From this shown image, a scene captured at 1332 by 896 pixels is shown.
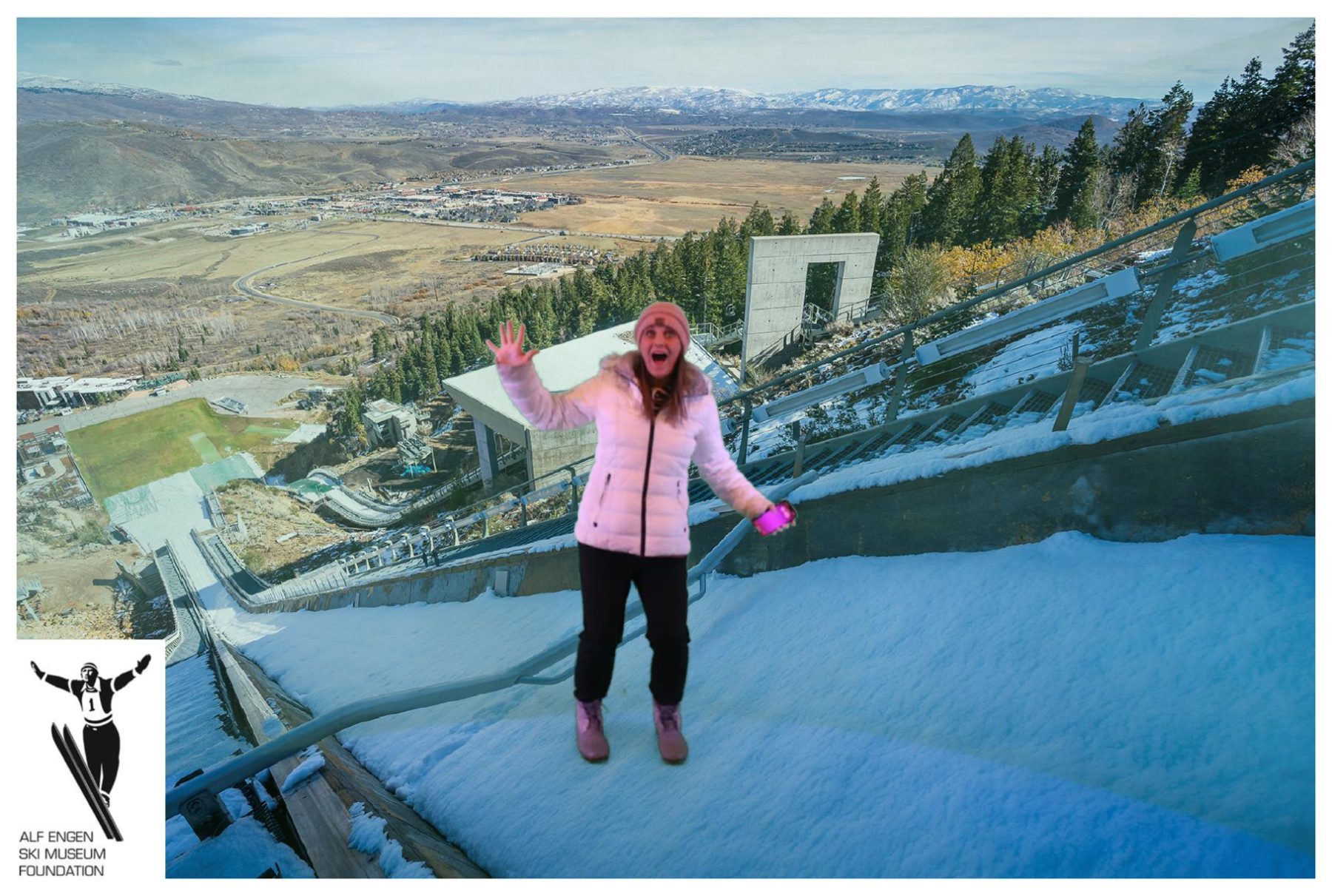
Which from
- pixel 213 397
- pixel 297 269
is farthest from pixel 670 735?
pixel 297 269

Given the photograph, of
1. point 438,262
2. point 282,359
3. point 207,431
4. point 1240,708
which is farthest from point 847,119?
point 1240,708

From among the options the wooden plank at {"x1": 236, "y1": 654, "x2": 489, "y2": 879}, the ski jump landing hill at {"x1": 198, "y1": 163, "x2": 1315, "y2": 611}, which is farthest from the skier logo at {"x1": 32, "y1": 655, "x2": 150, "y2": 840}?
the ski jump landing hill at {"x1": 198, "y1": 163, "x2": 1315, "y2": 611}

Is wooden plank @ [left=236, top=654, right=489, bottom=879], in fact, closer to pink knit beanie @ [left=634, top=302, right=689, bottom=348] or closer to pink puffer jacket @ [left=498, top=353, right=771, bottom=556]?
pink puffer jacket @ [left=498, top=353, right=771, bottom=556]

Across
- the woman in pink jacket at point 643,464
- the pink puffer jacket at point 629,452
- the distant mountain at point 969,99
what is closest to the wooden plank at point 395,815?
the woman in pink jacket at point 643,464

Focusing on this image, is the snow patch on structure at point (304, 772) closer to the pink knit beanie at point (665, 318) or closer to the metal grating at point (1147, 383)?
the pink knit beanie at point (665, 318)

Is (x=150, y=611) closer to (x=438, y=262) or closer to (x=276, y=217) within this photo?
(x=438, y=262)

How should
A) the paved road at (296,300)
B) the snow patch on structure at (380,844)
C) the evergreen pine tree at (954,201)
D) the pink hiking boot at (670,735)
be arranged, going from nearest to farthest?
the snow patch on structure at (380,844), the pink hiking boot at (670,735), the evergreen pine tree at (954,201), the paved road at (296,300)

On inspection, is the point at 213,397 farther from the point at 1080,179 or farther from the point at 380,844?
the point at 380,844
